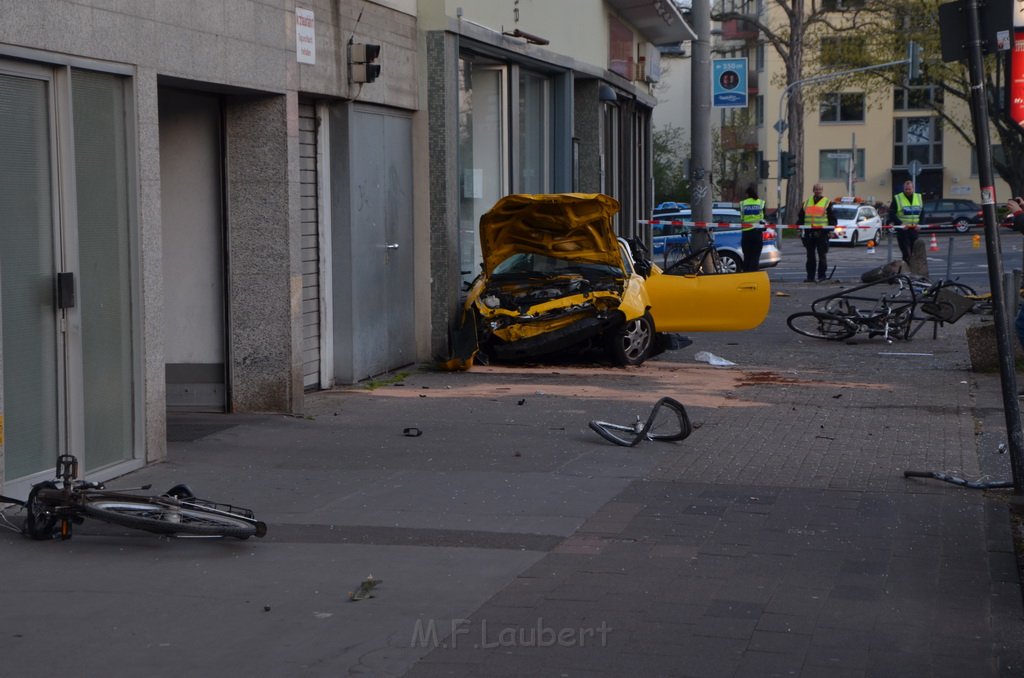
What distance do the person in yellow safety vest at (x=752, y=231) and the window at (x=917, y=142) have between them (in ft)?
151

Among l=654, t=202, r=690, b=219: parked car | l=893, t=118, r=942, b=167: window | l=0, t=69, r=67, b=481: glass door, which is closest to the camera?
l=0, t=69, r=67, b=481: glass door

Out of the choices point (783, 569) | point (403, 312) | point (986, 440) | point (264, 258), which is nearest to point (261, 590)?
point (783, 569)

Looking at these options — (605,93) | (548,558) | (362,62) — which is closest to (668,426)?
(548,558)

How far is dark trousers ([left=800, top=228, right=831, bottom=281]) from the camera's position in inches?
1099

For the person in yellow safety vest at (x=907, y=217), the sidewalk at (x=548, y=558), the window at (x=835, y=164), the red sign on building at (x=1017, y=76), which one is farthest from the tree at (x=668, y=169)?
the sidewalk at (x=548, y=558)

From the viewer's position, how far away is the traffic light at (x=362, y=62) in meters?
12.7

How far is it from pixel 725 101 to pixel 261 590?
1780cm

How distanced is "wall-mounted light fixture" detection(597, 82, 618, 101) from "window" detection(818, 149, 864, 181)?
53.1 m

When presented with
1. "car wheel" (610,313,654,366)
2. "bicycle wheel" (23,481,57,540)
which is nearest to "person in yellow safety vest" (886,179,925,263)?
"car wheel" (610,313,654,366)

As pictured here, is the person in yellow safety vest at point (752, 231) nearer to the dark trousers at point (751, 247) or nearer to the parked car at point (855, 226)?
the dark trousers at point (751, 247)

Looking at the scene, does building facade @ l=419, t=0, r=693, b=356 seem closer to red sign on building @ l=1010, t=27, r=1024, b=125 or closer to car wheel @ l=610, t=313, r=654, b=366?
car wheel @ l=610, t=313, r=654, b=366

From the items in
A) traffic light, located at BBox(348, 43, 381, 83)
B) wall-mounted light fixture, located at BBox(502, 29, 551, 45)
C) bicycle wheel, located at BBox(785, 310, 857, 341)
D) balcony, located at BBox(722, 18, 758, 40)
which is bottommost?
bicycle wheel, located at BBox(785, 310, 857, 341)

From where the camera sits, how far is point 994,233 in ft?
27.1

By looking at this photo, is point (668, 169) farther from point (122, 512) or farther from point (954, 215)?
point (122, 512)
